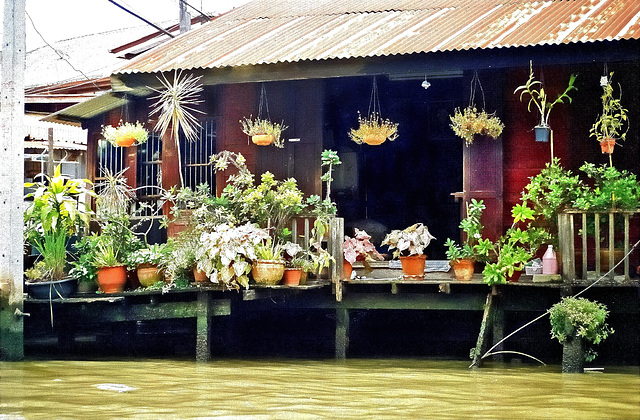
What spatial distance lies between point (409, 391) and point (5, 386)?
435 cm

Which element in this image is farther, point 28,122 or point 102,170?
point 28,122

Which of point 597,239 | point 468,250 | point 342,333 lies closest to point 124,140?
point 342,333

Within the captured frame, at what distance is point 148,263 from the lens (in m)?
12.9

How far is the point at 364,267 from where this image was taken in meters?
13.7

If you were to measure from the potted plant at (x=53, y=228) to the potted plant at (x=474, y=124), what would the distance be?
583 cm

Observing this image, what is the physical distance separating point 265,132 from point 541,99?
173 inches

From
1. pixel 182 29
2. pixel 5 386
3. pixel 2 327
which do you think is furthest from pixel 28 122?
pixel 5 386

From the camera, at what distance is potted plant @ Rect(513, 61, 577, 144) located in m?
12.8

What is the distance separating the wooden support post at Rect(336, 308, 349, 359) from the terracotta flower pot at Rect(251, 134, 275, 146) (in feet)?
10.2

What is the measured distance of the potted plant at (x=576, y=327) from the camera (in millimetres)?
10938

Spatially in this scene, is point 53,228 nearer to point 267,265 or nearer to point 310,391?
point 267,265

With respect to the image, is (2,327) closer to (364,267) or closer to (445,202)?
(364,267)

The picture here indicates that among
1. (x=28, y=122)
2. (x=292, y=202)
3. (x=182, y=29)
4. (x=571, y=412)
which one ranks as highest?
(x=182, y=29)

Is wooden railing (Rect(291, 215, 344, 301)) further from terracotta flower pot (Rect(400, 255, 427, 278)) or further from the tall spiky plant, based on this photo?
the tall spiky plant
